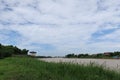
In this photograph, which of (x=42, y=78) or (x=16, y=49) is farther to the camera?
(x=16, y=49)

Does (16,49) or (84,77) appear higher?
(16,49)

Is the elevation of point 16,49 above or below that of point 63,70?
above

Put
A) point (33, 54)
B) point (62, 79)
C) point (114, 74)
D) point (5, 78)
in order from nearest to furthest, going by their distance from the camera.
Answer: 1. point (62, 79)
2. point (5, 78)
3. point (114, 74)
4. point (33, 54)

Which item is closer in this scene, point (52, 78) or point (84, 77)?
point (52, 78)

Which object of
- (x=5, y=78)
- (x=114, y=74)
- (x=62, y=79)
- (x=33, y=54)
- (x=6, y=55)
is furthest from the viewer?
(x=33, y=54)

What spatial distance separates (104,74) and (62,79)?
316 centimetres

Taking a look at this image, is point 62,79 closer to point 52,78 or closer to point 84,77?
point 52,78

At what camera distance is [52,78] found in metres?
10.2

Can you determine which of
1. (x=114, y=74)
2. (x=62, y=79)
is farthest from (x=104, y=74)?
(x=62, y=79)

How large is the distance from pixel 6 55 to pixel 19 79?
123 feet

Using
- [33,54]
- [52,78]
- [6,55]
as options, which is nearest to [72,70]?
[52,78]

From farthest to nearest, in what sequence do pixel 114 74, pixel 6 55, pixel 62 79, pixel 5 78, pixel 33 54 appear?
1. pixel 33 54
2. pixel 6 55
3. pixel 114 74
4. pixel 5 78
5. pixel 62 79

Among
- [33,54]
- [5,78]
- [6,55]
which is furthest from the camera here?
[33,54]

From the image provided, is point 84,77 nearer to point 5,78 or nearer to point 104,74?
point 104,74
